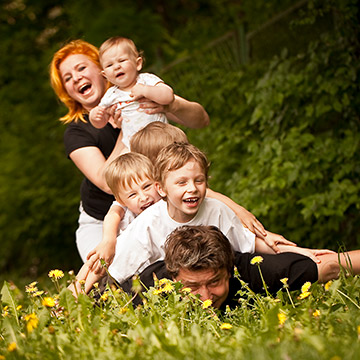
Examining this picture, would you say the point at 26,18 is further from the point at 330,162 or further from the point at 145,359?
the point at 145,359

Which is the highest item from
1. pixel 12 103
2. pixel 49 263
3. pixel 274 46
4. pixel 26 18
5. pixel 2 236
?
pixel 26 18

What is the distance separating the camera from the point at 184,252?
2842mm

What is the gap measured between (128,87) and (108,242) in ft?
2.94

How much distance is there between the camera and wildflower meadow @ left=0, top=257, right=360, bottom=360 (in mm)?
1895

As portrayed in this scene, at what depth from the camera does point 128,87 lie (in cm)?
364

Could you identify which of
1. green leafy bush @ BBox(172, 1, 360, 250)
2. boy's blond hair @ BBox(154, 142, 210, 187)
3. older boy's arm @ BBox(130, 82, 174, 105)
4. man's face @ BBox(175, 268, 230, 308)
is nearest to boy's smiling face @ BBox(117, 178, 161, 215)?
boy's blond hair @ BBox(154, 142, 210, 187)

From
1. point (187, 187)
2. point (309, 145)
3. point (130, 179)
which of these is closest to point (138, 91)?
point (130, 179)

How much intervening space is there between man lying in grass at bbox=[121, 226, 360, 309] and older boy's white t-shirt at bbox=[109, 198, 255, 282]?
0.08 metres

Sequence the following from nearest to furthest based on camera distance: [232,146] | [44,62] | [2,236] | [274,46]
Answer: [232,146] → [274,46] → [2,236] → [44,62]

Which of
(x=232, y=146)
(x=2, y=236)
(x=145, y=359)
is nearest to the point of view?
(x=145, y=359)

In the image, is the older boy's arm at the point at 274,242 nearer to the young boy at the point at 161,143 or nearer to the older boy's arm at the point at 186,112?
the young boy at the point at 161,143

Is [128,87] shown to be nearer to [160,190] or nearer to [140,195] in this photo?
[140,195]

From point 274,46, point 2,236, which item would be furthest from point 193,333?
point 2,236

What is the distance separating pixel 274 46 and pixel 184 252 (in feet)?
14.3
